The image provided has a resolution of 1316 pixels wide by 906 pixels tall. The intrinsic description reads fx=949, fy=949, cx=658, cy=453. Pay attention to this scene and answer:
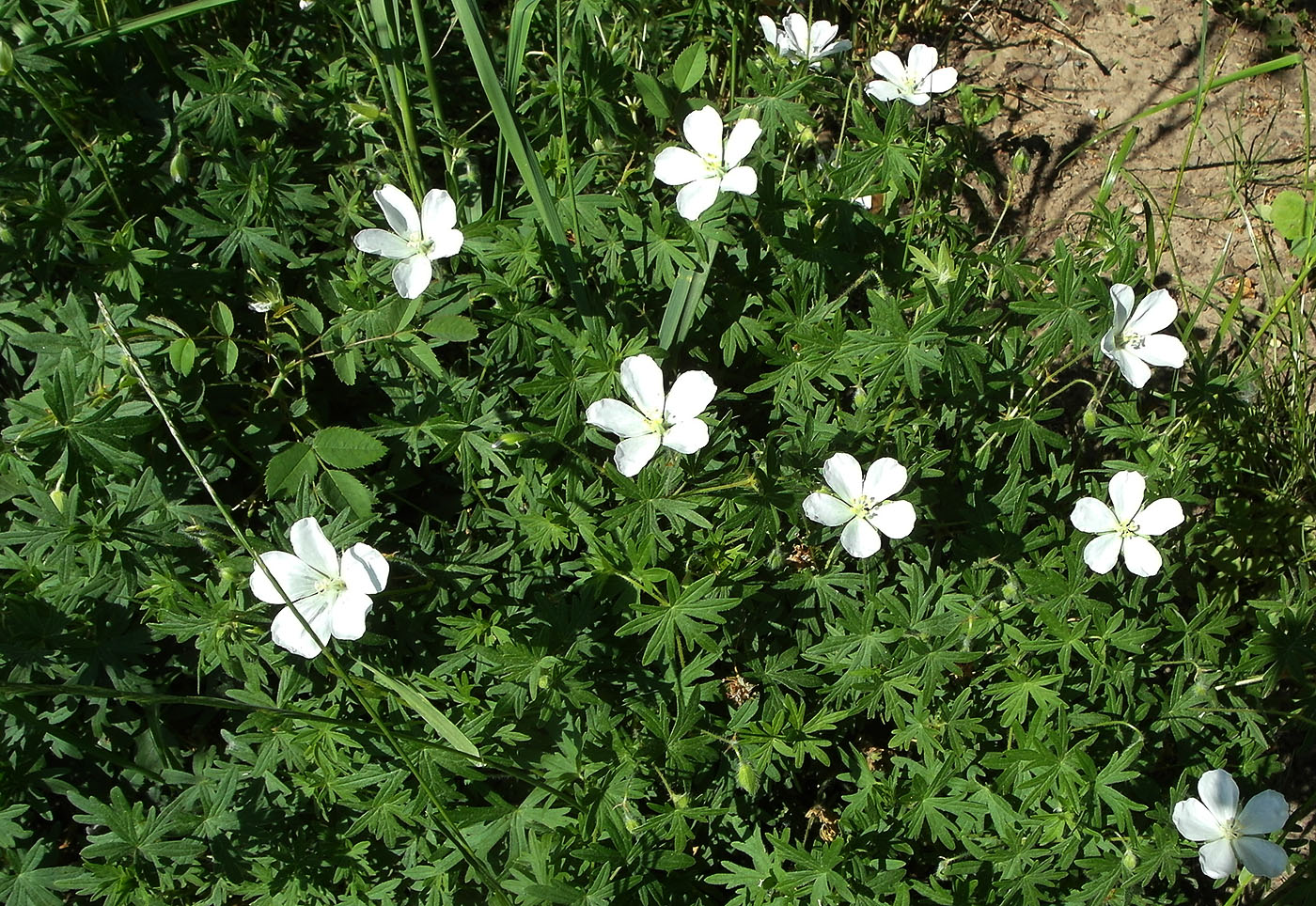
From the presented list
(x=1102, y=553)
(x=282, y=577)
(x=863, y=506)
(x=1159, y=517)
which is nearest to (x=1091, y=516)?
(x=1102, y=553)

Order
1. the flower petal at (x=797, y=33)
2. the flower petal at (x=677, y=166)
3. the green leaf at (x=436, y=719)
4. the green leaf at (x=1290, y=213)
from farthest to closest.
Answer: the green leaf at (x=1290, y=213) → the flower petal at (x=797, y=33) → the flower petal at (x=677, y=166) → the green leaf at (x=436, y=719)

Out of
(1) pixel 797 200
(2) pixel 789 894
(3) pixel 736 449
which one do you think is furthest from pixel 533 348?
(2) pixel 789 894

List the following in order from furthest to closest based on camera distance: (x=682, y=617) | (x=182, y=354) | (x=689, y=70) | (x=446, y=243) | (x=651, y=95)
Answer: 1. (x=689, y=70)
2. (x=651, y=95)
3. (x=446, y=243)
4. (x=182, y=354)
5. (x=682, y=617)

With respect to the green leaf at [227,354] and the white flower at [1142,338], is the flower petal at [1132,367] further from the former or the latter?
the green leaf at [227,354]

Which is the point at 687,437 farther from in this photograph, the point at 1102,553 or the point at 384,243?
the point at 1102,553

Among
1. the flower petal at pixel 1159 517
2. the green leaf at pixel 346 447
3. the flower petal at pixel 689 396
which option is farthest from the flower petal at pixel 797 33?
the green leaf at pixel 346 447

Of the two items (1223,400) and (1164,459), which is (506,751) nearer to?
(1164,459)

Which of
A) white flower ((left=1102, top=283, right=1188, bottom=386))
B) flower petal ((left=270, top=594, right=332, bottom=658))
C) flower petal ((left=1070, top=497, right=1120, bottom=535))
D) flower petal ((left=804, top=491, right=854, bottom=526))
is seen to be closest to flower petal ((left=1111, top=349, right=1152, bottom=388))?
white flower ((left=1102, top=283, right=1188, bottom=386))
